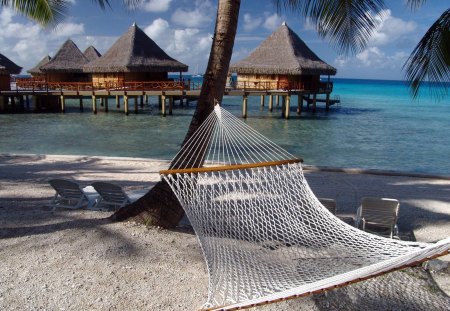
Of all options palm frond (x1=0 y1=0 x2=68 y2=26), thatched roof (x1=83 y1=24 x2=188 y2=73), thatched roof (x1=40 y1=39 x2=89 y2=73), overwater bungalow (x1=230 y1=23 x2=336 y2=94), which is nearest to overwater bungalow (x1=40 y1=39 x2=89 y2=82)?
thatched roof (x1=40 y1=39 x2=89 y2=73)

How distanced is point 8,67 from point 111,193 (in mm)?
20548

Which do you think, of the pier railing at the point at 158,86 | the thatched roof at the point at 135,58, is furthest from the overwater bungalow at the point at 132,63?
Answer: the pier railing at the point at 158,86

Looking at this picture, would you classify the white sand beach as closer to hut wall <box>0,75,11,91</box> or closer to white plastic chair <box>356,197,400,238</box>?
white plastic chair <box>356,197,400,238</box>

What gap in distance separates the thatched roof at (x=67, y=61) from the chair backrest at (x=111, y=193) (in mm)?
22509

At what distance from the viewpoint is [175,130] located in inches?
695

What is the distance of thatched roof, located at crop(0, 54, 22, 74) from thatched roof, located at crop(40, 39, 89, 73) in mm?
2273

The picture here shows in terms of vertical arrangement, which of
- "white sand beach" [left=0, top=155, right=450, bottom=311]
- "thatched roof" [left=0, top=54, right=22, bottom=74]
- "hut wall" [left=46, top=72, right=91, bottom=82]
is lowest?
"white sand beach" [left=0, top=155, right=450, bottom=311]

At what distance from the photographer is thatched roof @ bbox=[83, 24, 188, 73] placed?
21.9m

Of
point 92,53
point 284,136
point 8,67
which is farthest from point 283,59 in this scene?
point 92,53

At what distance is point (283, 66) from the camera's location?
22.1 m

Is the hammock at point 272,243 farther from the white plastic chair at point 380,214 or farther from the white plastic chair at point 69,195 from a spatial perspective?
the white plastic chair at point 69,195

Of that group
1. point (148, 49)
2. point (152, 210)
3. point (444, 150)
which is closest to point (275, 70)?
point (148, 49)

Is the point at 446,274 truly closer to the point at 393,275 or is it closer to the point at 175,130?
the point at 393,275

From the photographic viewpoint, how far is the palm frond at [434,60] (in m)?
5.02
